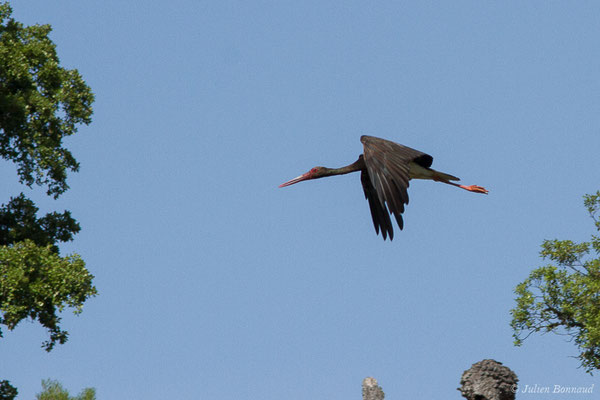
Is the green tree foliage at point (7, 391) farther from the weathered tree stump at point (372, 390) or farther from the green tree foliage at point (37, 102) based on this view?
the weathered tree stump at point (372, 390)

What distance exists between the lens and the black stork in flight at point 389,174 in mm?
9016

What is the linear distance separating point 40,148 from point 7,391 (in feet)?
12.0

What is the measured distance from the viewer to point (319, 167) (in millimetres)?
13234

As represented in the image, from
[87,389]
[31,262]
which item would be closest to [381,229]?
[31,262]

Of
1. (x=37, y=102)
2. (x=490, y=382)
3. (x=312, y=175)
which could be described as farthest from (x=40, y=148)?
(x=490, y=382)

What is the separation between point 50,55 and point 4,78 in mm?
888

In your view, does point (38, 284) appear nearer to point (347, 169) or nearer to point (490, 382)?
point (347, 169)

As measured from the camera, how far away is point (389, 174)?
928cm

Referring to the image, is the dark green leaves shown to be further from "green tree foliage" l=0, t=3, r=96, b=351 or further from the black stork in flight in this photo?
the black stork in flight

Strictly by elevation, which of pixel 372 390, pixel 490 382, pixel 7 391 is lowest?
pixel 490 382

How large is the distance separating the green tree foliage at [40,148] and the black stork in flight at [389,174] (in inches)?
165

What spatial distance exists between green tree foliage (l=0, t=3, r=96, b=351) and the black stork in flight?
419 cm

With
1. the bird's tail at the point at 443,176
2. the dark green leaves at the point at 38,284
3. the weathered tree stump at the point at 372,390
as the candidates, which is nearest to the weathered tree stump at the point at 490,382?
the weathered tree stump at the point at 372,390

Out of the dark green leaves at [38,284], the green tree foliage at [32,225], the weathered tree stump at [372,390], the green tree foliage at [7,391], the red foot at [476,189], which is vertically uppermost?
the red foot at [476,189]
